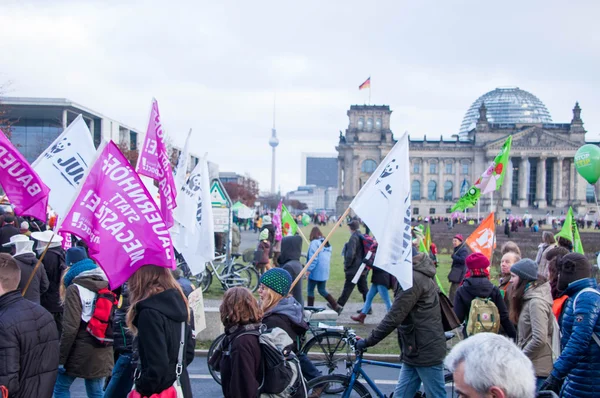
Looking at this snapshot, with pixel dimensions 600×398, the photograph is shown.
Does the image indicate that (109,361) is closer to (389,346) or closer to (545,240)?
(389,346)

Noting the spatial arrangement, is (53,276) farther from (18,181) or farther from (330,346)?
(330,346)

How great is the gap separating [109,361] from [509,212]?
98.5 meters

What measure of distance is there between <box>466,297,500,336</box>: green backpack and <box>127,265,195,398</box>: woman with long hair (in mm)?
3050

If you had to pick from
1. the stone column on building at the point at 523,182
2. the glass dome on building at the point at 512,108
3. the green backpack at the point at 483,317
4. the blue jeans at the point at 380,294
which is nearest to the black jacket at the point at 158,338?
the green backpack at the point at 483,317

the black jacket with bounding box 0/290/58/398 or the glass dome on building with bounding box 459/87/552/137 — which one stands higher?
the glass dome on building with bounding box 459/87/552/137

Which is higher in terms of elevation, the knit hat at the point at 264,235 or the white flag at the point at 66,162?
the white flag at the point at 66,162

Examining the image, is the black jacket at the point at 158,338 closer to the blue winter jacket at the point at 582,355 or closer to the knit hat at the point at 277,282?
the knit hat at the point at 277,282

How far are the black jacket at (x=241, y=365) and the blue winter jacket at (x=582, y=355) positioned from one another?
2.03 metres

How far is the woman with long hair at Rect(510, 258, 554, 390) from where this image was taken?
206 inches

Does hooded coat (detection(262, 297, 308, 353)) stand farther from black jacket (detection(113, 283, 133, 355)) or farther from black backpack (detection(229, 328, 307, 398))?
black jacket (detection(113, 283, 133, 355))

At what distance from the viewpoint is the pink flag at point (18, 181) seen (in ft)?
19.0

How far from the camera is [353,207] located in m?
5.83

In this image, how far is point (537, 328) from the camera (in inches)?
207

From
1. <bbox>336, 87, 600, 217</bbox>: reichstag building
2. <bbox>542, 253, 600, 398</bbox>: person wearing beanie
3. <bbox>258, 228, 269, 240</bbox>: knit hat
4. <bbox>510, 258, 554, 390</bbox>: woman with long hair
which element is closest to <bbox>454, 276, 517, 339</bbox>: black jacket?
<bbox>510, 258, 554, 390</bbox>: woman with long hair
